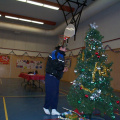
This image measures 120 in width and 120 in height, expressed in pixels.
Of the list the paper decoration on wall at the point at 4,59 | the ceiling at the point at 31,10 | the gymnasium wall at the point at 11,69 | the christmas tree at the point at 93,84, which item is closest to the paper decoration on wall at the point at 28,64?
the gymnasium wall at the point at 11,69

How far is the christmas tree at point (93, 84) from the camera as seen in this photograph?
2544 mm

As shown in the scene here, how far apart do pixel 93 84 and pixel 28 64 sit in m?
11.5

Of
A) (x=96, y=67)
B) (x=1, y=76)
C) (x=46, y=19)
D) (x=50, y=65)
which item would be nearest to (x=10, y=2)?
(x=46, y=19)

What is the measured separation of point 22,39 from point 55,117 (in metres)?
11.6

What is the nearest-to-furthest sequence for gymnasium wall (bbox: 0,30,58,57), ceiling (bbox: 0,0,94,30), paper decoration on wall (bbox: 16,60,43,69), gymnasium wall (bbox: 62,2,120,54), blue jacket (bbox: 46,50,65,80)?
blue jacket (bbox: 46,50,65,80) < gymnasium wall (bbox: 62,2,120,54) < ceiling (bbox: 0,0,94,30) < gymnasium wall (bbox: 0,30,58,57) < paper decoration on wall (bbox: 16,60,43,69)

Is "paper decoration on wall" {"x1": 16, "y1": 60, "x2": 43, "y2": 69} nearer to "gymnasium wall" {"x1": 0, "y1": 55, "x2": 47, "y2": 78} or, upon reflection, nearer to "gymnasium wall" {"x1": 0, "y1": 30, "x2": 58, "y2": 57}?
"gymnasium wall" {"x1": 0, "y1": 55, "x2": 47, "y2": 78}

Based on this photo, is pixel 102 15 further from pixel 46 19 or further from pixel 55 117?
pixel 55 117

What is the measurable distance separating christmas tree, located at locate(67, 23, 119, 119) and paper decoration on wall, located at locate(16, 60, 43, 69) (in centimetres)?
1113

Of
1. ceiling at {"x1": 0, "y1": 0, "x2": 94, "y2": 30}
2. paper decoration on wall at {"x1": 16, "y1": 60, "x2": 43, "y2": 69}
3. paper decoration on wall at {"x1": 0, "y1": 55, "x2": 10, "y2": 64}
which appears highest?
ceiling at {"x1": 0, "y1": 0, "x2": 94, "y2": 30}

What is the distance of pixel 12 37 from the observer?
13078 mm

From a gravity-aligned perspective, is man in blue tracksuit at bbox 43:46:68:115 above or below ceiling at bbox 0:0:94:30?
below

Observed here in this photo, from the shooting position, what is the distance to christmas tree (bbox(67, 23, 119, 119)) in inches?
100

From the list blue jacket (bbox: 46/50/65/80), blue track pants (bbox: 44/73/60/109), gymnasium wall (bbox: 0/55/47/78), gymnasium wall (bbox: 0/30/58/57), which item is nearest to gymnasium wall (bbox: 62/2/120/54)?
blue jacket (bbox: 46/50/65/80)

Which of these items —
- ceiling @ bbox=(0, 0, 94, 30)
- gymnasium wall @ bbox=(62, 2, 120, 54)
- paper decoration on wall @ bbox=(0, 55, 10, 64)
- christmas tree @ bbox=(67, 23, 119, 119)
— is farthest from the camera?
paper decoration on wall @ bbox=(0, 55, 10, 64)
